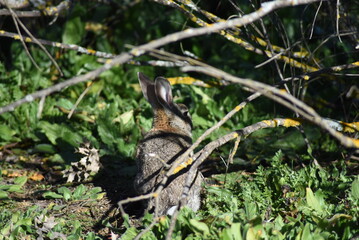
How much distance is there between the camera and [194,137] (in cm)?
615

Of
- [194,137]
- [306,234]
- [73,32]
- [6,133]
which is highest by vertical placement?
[73,32]

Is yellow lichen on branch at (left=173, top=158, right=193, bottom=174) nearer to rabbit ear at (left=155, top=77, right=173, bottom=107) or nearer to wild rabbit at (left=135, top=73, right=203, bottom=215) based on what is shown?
wild rabbit at (left=135, top=73, right=203, bottom=215)

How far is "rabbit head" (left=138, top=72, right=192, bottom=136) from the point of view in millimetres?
5414

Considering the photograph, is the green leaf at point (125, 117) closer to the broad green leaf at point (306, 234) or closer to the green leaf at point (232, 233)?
the green leaf at point (232, 233)

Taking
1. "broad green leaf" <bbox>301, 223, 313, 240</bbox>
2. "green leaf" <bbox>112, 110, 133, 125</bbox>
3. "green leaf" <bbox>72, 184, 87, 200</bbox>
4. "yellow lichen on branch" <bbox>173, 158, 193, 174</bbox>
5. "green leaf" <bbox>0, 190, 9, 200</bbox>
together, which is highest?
"green leaf" <bbox>112, 110, 133, 125</bbox>

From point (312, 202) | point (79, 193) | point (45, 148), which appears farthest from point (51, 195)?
point (312, 202)

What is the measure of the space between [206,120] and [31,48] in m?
3.32

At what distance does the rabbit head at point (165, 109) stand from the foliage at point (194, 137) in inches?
23.3

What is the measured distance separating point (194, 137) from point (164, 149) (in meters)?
1.37

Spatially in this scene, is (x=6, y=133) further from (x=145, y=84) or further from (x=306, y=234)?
(x=306, y=234)

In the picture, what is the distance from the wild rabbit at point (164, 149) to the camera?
14.5 feet

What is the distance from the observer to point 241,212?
12.8 ft

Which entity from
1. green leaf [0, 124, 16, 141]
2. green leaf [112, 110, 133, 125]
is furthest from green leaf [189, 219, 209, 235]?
green leaf [0, 124, 16, 141]

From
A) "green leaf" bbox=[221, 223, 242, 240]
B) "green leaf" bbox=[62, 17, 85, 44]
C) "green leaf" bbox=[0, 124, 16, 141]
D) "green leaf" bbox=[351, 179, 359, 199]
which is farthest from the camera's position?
"green leaf" bbox=[62, 17, 85, 44]
